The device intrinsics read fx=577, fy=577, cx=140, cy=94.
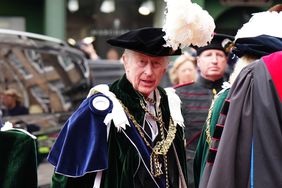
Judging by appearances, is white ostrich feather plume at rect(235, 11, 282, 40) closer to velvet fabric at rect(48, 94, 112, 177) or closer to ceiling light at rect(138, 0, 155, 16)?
velvet fabric at rect(48, 94, 112, 177)

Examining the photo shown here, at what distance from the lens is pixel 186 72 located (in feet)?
19.0

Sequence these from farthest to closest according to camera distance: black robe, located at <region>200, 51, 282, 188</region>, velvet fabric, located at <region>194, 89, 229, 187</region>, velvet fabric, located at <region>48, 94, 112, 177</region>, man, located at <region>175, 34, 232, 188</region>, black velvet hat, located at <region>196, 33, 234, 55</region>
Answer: man, located at <region>175, 34, 232, 188</region>
black velvet hat, located at <region>196, 33, 234, 55</region>
velvet fabric, located at <region>194, 89, 229, 187</region>
velvet fabric, located at <region>48, 94, 112, 177</region>
black robe, located at <region>200, 51, 282, 188</region>

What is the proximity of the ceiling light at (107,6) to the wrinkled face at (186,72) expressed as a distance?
7.26 m

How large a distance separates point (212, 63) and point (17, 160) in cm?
190

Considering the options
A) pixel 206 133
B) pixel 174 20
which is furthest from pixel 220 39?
pixel 174 20

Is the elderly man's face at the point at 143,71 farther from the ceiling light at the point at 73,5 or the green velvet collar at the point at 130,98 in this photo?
the ceiling light at the point at 73,5

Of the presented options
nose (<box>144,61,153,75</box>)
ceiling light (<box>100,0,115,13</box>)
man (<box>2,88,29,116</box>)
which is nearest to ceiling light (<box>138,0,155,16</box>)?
ceiling light (<box>100,0,115,13</box>)

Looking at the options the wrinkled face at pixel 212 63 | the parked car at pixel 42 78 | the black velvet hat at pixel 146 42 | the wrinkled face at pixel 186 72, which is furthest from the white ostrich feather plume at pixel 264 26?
the parked car at pixel 42 78

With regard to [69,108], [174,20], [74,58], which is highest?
[174,20]

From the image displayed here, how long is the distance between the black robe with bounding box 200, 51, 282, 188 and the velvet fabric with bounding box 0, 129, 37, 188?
1.18 metres

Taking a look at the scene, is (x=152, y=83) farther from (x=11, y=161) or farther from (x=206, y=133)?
(x=11, y=161)

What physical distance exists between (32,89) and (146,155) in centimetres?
330

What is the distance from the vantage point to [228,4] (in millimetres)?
12984

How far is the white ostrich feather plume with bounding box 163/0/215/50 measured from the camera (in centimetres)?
289
